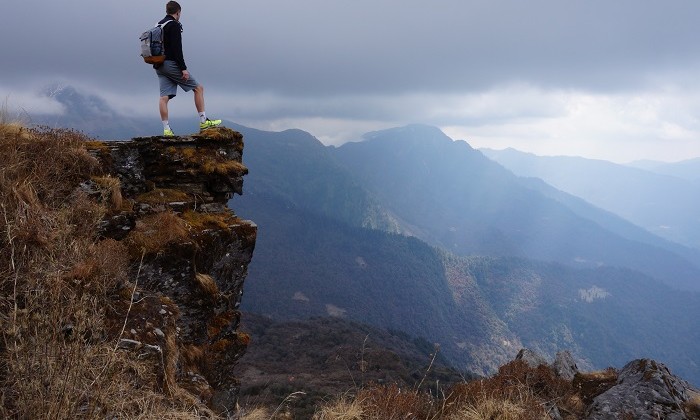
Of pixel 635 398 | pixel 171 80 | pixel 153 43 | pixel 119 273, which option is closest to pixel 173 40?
pixel 153 43

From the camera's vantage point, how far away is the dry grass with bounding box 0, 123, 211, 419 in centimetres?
320

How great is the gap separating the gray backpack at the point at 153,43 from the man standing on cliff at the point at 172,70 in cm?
11

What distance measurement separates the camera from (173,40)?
32.7 ft

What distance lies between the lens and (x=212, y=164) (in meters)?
10.7

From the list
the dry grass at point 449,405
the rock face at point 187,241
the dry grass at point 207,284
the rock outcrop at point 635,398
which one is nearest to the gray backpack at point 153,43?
the rock face at point 187,241

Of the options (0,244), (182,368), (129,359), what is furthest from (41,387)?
(182,368)

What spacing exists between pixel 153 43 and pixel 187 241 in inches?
190

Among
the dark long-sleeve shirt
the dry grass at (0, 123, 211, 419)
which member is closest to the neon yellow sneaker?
the dark long-sleeve shirt

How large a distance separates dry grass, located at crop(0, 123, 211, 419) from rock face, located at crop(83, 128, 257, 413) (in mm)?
513

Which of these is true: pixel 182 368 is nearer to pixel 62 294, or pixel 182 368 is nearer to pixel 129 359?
pixel 129 359

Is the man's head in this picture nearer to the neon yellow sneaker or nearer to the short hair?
the short hair

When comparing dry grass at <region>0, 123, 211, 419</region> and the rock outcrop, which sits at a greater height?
dry grass at <region>0, 123, 211, 419</region>

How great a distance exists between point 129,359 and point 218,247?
503 cm

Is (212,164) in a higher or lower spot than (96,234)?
higher
